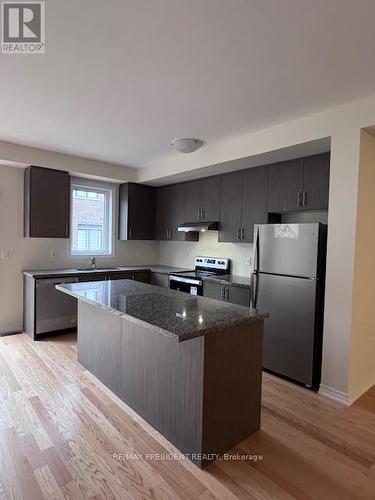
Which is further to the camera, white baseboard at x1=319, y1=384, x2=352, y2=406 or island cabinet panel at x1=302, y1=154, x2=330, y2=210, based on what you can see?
island cabinet panel at x1=302, y1=154, x2=330, y2=210

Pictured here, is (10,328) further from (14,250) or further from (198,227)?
(198,227)

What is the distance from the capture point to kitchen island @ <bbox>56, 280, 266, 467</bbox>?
1.80m

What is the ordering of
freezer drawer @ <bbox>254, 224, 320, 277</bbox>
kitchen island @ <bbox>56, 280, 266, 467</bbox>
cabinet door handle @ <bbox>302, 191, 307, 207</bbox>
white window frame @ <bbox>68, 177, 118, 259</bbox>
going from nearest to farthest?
kitchen island @ <bbox>56, 280, 266, 467</bbox>
freezer drawer @ <bbox>254, 224, 320, 277</bbox>
cabinet door handle @ <bbox>302, 191, 307, 207</bbox>
white window frame @ <bbox>68, 177, 118, 259</bbox>

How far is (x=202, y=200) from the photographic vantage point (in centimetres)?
441

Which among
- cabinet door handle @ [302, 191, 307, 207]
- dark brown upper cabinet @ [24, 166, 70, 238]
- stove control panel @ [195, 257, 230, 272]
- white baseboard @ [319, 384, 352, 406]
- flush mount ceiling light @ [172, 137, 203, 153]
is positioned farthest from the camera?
stove control panel @ [195, 257, 230, 272]

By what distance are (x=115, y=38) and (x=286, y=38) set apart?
101 cm

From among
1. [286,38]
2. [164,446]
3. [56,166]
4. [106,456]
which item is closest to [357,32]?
[286,38]

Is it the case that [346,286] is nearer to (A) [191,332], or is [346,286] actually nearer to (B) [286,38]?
(A) [191,332]

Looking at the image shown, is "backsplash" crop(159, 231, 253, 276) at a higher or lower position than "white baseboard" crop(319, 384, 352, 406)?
higher

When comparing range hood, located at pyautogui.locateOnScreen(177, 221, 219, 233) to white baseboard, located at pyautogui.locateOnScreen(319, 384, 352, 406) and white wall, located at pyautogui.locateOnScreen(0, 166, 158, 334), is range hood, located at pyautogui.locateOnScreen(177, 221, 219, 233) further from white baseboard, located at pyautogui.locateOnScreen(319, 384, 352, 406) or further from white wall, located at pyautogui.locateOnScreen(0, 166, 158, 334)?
white baseboard, located at pyautogui.locateOnScreen(319, 384, 352, 406)

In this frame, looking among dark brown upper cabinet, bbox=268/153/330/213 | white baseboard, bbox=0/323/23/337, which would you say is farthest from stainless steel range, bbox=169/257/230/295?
white baseboard, bbox=0/323/23/337

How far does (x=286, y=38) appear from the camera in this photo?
5.75 ft

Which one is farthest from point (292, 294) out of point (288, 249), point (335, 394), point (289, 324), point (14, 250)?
point (14, 250)

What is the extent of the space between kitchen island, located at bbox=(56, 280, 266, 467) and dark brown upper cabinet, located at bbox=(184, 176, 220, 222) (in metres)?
1.98
